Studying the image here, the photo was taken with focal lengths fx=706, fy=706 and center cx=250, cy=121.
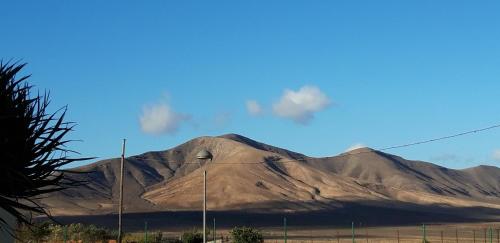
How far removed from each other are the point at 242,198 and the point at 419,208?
41052mm

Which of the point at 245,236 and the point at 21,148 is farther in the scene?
the point at 245,236

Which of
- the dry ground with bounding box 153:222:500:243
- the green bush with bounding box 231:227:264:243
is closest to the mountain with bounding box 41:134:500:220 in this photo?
the dry ground with bounding box 153:222:500:243

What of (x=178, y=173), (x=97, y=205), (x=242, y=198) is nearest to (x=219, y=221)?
(x=242, y=198)

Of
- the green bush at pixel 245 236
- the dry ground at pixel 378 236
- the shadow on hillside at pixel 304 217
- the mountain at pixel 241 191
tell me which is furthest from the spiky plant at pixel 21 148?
the mountain at pixel 241 191

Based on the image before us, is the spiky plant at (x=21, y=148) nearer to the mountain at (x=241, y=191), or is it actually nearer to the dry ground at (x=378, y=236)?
the dry ground at (x=378, y=236)

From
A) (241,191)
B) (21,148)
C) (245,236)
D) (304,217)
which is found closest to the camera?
(21,148)

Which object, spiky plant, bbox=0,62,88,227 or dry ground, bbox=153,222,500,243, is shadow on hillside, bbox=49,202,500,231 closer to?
dry ground, bbox=153,222,500,243

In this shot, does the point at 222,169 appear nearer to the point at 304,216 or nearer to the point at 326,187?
the point at 326,187

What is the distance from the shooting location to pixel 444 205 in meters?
165

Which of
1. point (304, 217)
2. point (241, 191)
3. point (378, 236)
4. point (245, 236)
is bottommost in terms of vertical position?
point (378, 236)

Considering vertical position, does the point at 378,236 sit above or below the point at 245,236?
below

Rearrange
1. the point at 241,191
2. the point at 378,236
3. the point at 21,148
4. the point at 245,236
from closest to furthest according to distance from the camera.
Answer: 1. the point at 21,148
2. the point at 245,236
3. the point at 378,236
4. the point at 241,191

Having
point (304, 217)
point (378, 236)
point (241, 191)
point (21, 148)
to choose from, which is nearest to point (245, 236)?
point (21, 148)

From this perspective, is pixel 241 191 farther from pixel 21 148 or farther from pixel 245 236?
pixel 21 148
